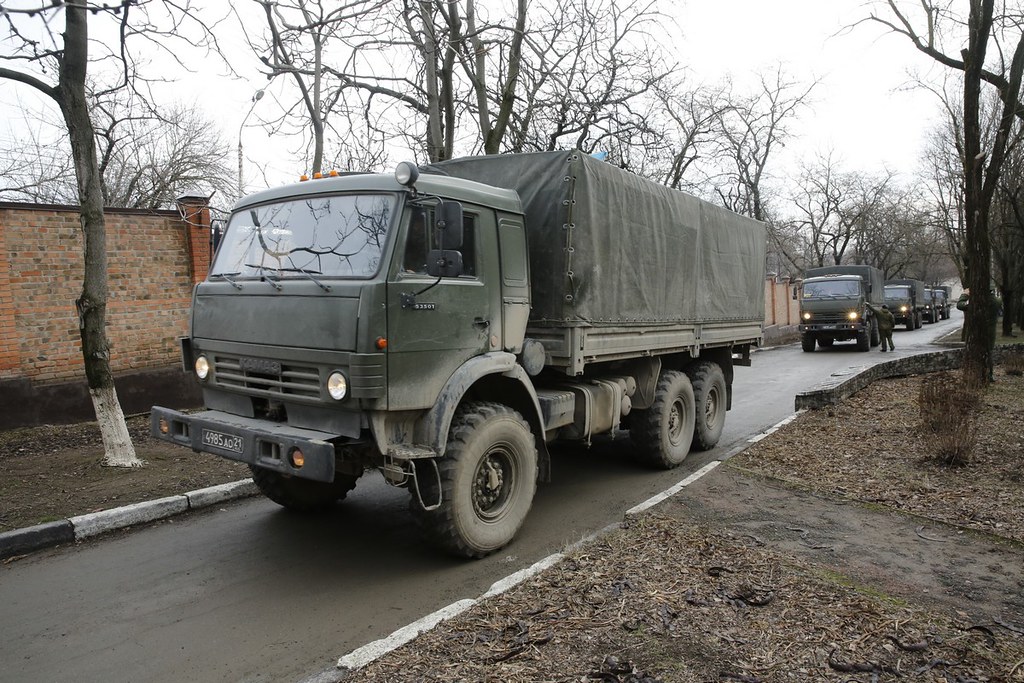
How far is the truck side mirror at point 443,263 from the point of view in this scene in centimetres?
438

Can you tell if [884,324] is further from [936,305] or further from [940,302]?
[940,302]

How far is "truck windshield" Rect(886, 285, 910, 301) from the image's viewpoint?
3316 centimetres

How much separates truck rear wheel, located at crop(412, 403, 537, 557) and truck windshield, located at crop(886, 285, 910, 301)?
109 ft

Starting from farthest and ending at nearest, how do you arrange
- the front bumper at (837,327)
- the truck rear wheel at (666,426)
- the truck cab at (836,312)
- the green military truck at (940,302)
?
the green military truck at (940,302), the truck cab at (836,312), the front bumper at (837,327), the truck rear wheel at (666,426)

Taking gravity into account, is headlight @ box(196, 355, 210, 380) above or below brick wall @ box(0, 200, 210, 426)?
below

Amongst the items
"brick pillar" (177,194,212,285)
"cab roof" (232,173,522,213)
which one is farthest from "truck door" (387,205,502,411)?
"brick pillar" (177,194,212,285)

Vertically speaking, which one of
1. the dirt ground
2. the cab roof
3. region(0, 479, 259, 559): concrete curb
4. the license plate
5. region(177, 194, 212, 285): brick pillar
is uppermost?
region(177, 194, 212, 285): brick pillar

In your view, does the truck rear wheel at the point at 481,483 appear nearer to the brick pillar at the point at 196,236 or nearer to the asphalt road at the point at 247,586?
the asphalt road at the point at 247,586

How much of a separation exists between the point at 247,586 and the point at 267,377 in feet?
4.36

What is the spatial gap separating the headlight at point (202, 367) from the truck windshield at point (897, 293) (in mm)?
34645

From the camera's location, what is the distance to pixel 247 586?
442 cm

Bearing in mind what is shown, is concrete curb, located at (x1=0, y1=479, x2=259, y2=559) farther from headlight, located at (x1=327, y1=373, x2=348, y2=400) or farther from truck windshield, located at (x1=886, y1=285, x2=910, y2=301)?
truck windshield, located at (x1=886, y1=285, x2=910, y2=301)

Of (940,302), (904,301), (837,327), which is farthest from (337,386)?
(940,302)

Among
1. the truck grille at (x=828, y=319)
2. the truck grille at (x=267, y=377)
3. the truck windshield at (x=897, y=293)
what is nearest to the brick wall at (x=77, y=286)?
the truck grille at (x=267, y=377)
